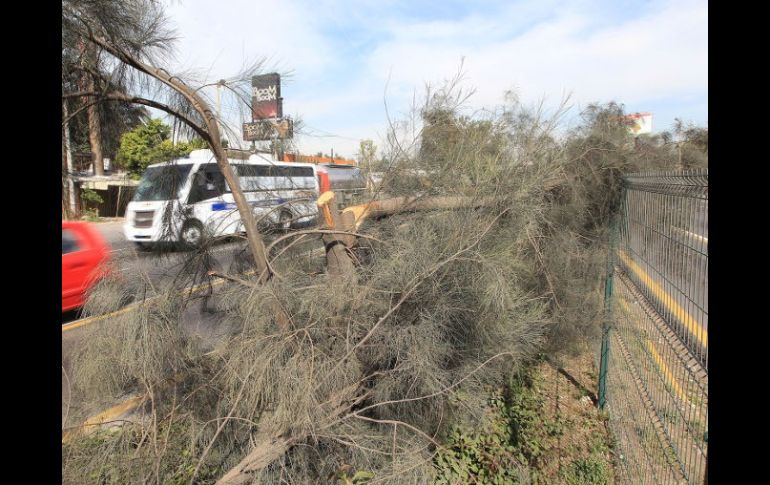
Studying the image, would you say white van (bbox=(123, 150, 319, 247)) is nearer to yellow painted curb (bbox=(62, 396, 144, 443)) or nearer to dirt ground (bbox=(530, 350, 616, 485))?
yellow painted curb (bbox=(62, 396, 144, 443))

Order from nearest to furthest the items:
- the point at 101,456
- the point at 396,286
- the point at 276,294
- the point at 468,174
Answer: the point at 101,456
the point at 276,294
the point at 396,286
the point at 468,174

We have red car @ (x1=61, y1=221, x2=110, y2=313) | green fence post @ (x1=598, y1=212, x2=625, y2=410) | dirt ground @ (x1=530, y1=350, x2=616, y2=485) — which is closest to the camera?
dirt ground @ (x1=530, y1=350, x2=616, y2=485)

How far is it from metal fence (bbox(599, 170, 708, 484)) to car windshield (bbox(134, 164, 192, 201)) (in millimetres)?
2812

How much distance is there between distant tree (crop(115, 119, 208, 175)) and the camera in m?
2.53

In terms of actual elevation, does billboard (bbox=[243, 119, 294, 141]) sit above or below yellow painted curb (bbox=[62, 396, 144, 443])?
above

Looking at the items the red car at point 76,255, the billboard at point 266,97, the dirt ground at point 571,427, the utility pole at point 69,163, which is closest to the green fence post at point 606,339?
the dirt ground at point 571,427

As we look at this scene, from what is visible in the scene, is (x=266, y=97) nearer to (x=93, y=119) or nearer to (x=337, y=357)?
(x=93, y=119)

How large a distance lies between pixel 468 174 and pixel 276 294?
1977 mm

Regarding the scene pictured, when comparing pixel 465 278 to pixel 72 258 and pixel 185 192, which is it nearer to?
pixel 185 192

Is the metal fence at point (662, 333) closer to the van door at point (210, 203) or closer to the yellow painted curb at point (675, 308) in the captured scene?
the yellow painted curb at point (675, 308)

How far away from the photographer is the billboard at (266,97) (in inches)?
103

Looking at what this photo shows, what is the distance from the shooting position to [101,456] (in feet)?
6.31

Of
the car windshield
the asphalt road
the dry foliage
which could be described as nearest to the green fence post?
the dry foliage

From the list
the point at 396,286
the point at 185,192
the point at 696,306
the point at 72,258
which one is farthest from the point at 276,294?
the point at 72,258
